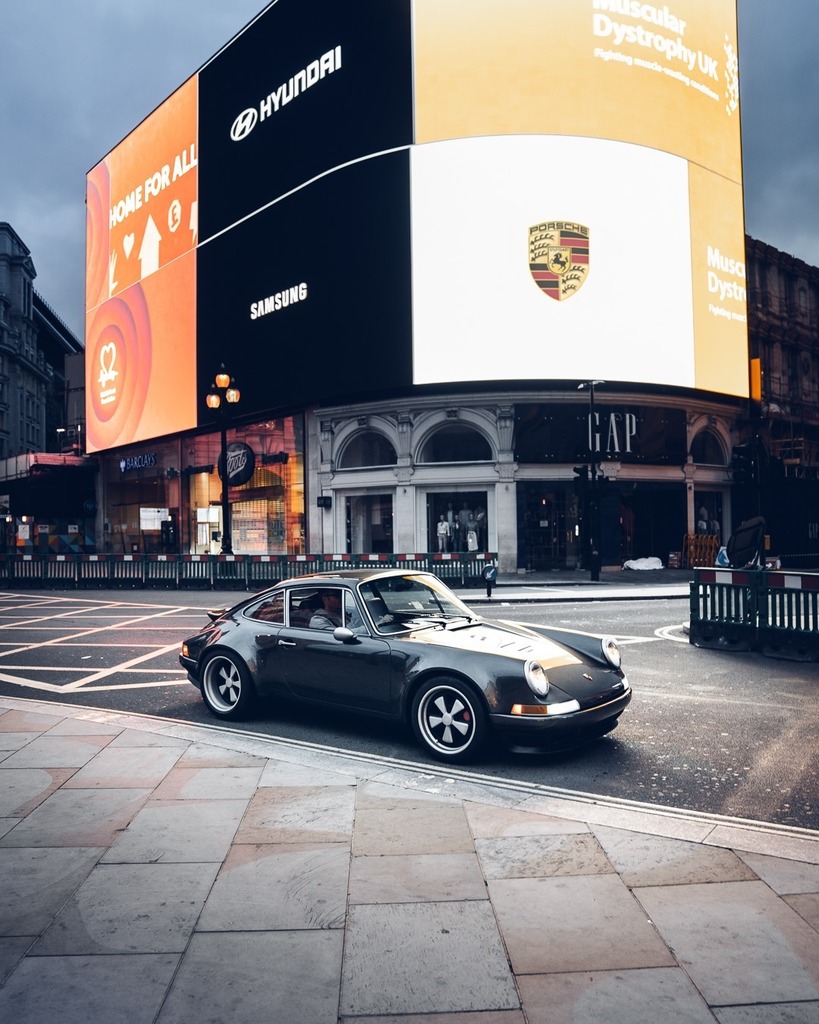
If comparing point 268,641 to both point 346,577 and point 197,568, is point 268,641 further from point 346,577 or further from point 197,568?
point 197,568

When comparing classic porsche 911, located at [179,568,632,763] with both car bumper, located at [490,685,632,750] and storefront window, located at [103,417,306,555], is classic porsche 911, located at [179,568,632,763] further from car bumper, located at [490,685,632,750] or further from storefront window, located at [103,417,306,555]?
storefront window, located at [103,417,306,555]

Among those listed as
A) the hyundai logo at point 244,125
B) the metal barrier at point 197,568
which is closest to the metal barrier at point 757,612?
the metal barrier at point 197,568

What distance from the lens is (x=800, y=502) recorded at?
3953 cm

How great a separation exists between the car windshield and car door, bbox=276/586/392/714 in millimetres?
158

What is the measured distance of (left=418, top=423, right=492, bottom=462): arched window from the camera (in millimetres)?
31516

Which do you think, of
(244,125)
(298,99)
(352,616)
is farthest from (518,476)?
(352,616)

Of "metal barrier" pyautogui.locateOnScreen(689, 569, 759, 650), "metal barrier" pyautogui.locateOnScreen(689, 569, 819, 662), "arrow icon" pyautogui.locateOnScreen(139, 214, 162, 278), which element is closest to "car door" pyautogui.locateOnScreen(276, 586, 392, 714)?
"metal barrier" pyautogui.locateOnScreen(689, 569, 819, 662)

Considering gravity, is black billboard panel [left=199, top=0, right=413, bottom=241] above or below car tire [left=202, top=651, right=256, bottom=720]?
above

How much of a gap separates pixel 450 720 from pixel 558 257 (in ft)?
86.5

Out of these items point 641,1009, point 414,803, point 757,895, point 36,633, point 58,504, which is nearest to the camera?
point 641,1009

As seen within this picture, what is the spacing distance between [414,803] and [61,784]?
2495mm

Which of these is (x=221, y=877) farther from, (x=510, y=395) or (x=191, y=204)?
(x=191, y=204)

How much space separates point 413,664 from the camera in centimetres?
611

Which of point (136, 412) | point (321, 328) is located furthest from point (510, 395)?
point (136, 412)
